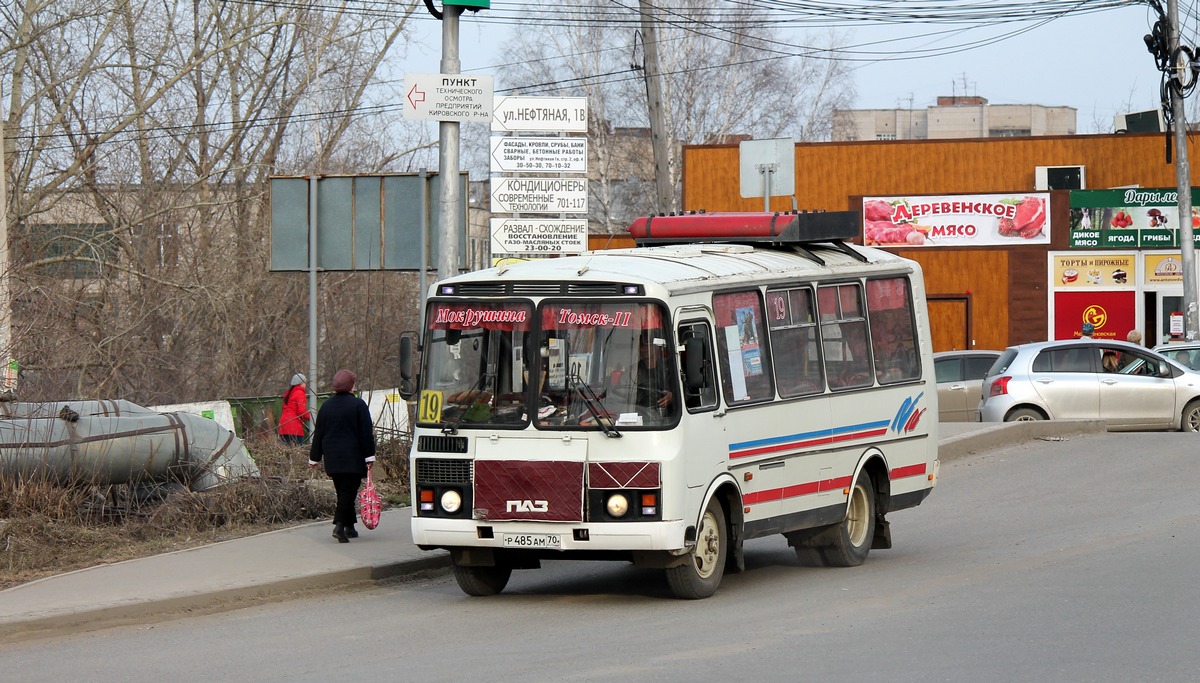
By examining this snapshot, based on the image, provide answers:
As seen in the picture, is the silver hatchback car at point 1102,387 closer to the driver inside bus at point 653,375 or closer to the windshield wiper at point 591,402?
the driver inside bus at point 653,375

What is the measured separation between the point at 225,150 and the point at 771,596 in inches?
888

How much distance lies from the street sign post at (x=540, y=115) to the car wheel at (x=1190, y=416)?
12.6 metres

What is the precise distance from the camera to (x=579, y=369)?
10.4 metres

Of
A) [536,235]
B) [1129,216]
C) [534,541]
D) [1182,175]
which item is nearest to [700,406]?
[534,541]

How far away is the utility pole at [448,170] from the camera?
14070mm

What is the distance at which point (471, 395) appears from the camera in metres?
10.6

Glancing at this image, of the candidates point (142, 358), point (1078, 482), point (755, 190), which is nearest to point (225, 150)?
point (142, 358)

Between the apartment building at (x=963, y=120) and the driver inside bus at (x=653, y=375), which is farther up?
the apartment building at (x=963, y=120)

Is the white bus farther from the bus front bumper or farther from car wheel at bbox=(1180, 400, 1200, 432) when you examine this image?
car wheel at bbox=(1180, 400, 1200, 432)

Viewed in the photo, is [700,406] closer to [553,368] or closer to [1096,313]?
[553,368]

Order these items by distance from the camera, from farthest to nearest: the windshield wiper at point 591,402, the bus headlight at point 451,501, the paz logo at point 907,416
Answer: the paz logo at point 907,416 < the bus headlight at point 451,501 < the windshield wiper at point 591,402

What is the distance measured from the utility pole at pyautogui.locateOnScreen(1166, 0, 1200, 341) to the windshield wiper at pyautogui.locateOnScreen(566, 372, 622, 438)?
25.2 m

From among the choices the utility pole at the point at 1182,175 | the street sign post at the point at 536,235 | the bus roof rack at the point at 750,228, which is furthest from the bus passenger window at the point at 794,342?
the utility pole at the point at 1182,175

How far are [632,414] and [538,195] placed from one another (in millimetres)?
6602
